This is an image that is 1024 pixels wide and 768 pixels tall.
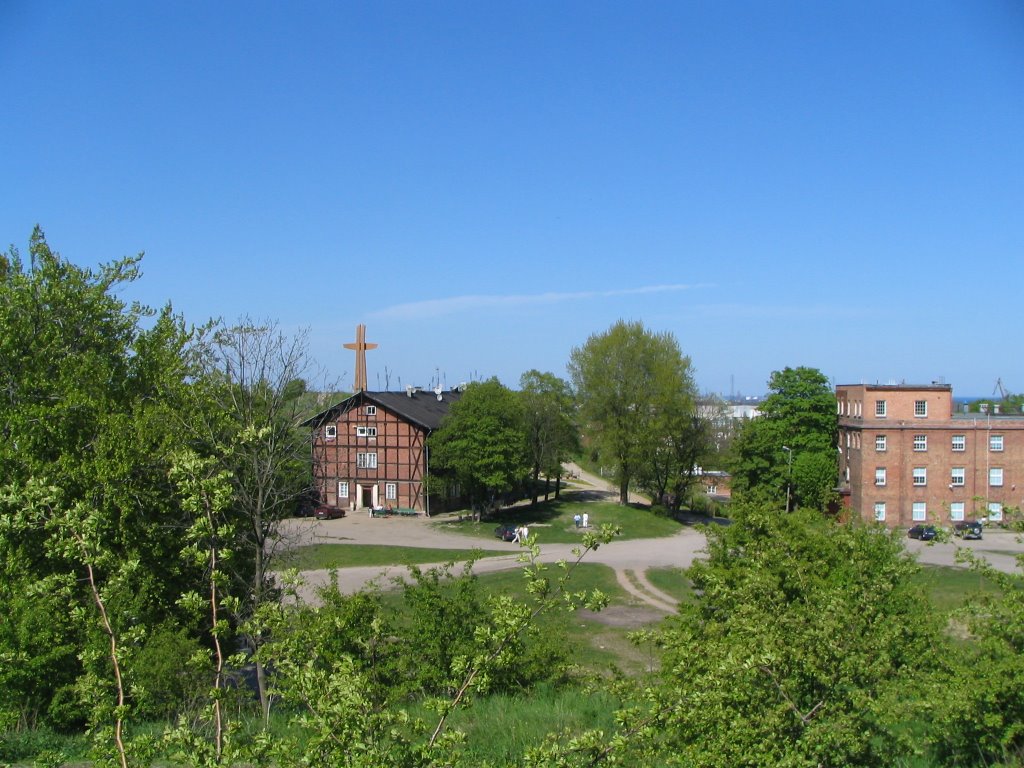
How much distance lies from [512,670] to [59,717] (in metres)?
7.06

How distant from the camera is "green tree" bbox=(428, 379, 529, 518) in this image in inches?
2039

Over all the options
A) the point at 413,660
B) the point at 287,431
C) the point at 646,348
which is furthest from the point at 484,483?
the point at 413,660

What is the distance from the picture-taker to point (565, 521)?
183ft

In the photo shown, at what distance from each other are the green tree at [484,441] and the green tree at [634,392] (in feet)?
20.3

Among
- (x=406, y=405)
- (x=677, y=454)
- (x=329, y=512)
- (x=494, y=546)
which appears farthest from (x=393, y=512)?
(x=677, y=454)

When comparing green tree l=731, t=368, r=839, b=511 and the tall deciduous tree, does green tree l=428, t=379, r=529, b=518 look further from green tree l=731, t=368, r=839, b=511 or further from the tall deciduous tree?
the tall deciduous tree

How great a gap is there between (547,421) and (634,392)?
8096 mm

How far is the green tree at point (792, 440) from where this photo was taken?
56094 millimetres

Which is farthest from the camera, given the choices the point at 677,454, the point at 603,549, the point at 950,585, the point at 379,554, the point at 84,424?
the point at 677,454

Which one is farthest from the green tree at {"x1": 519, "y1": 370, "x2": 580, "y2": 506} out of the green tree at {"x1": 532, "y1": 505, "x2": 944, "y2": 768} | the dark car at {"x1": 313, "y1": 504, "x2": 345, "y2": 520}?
the green tree at {"x1": 532, "y1": 505, "x2": 944, "y2": 768}

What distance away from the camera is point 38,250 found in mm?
18594

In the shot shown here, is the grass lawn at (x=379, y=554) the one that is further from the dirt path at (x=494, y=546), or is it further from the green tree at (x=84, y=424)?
the green tree at (x=84, y=424)

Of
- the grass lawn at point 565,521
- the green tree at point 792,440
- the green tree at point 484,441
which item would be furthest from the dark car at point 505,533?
the green tree at point 792,440

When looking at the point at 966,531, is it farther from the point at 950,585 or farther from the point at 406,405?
the point at 406,405
